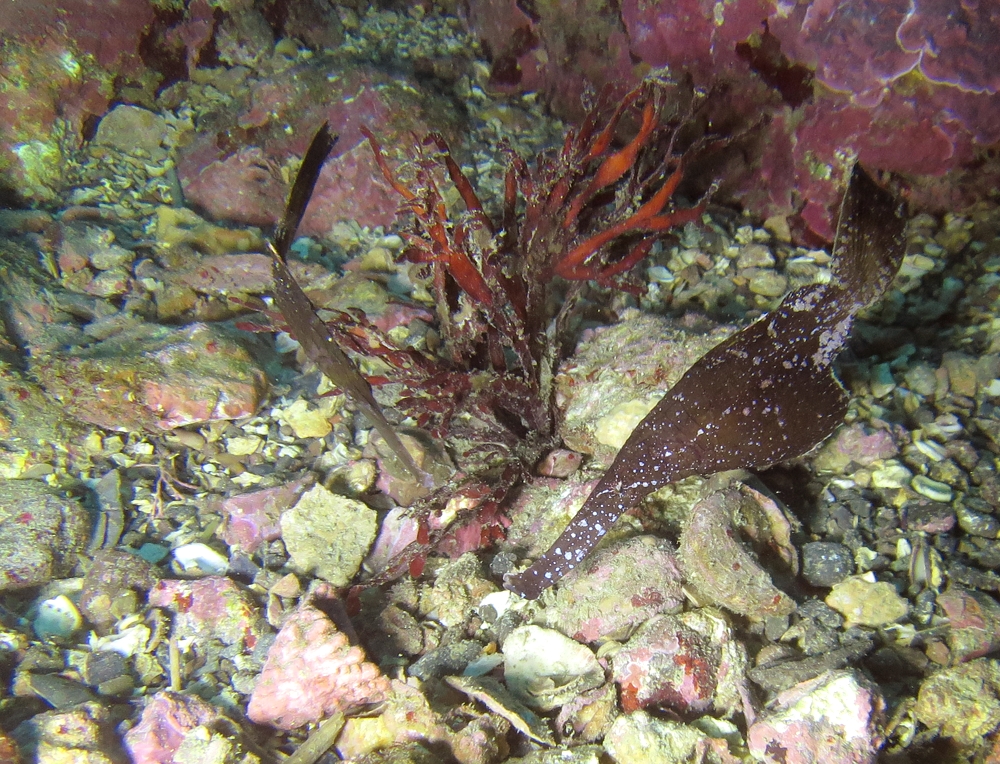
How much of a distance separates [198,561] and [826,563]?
3623mm

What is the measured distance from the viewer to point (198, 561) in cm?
323

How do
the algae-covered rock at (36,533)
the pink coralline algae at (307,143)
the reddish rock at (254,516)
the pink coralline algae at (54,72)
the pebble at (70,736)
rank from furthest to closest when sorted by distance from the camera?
the pink coralline algae at (54,72) → the pink coralline algae at (307,143) → the reddish rock at (254,516) → the algae-covered rock at (36,533) → the pebble at (70,736)

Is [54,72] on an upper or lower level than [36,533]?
upper

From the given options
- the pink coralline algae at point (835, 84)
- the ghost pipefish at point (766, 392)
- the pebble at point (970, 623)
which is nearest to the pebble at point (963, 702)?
the pebble at point (970, 623)

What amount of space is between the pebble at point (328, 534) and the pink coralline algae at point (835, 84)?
4.22m

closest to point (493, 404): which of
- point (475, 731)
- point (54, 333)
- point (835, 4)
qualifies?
point (475, 731)

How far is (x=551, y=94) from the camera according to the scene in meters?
5.96

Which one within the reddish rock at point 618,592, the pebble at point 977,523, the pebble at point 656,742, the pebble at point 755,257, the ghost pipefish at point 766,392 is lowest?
the pebble at point 656,742

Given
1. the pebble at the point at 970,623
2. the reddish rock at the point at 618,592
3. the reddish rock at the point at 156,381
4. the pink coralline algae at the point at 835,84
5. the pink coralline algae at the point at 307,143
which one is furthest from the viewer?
the pink coralline algae at the point at 307,143

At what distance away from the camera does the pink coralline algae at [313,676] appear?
95.4 inches

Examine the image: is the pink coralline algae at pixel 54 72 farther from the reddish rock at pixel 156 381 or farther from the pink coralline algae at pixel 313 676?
the pink coralline algae at pixel 313 676

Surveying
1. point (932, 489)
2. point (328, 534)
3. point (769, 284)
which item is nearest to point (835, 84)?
point (769, 284)

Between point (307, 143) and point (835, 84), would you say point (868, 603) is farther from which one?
point (307, 143)

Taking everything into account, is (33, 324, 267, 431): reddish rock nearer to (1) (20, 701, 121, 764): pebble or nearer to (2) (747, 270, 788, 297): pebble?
(1) (20, 701, 121, 764): pebble
